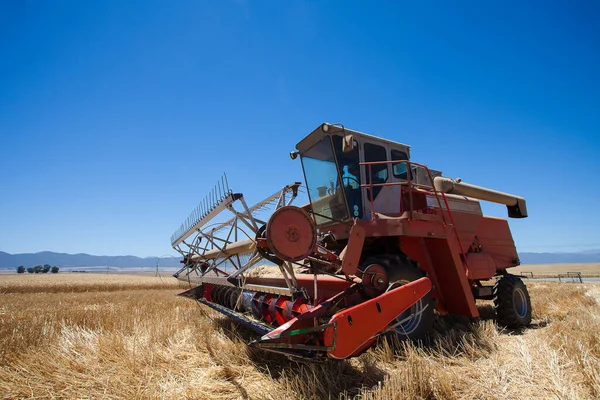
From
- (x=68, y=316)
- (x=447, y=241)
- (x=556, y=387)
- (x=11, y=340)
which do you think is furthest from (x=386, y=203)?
(x=68, y=316)

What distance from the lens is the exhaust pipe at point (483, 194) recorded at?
17.2ft

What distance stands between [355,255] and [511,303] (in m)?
3.32

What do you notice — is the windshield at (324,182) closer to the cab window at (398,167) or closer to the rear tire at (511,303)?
the cab window at (398,167)

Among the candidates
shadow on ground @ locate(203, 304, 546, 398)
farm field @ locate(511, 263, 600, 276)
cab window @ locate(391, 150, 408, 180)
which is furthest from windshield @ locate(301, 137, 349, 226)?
farm field @ locate(511, 263, 600, 276)

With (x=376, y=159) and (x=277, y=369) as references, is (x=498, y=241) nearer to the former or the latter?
(x=376, y=159)

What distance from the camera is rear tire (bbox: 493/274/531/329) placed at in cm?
504

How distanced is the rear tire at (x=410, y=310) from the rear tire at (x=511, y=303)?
1945mm

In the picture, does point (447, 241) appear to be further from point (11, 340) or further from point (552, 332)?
point (11, 340)

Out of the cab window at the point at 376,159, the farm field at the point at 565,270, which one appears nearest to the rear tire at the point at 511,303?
the cab window at the point at 376,159

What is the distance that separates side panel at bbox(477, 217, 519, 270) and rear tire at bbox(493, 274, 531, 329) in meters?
0.59

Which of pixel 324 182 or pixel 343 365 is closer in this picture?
pixel 343 365

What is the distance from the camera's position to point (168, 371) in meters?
2.90

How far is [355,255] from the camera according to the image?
333 centimetres

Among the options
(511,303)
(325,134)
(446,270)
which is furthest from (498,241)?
(325,134)
